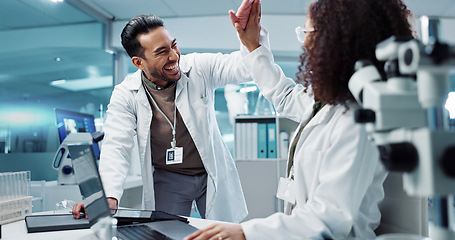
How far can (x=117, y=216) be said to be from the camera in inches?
47.9

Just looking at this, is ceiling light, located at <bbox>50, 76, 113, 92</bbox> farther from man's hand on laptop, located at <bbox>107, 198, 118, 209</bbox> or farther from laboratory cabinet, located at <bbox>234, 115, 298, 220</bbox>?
man's hand on laptop, located at <bbox>107, 198, 118, 209</bbox>

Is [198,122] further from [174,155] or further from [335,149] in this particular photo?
[335,149]

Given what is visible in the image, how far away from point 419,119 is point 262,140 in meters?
3.31

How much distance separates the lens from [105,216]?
36.4 inches

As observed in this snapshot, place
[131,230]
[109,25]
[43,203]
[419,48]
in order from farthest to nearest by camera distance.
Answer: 1. [109,25]
2. [43,203]
3. [131,230]
4. [419,48]

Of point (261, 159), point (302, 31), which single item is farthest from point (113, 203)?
point (261, 159)

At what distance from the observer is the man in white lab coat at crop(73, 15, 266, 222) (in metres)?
1.84

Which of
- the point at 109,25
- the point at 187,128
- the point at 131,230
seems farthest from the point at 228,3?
the point at 131,230

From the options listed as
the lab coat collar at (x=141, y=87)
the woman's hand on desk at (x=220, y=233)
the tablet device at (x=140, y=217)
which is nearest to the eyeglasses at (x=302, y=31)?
the woman's hand on desk at (x=220, y=233)

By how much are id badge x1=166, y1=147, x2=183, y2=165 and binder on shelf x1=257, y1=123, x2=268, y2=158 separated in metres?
2.14

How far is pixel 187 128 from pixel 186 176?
241 mm

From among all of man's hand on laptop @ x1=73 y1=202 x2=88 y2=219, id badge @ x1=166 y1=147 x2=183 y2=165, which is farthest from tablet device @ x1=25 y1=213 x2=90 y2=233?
id badge @ x1=166 y1=147 x2=183 y2=165

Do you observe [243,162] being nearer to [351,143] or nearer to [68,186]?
[68,186]

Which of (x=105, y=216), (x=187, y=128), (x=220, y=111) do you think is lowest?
(x=105, y=216)
